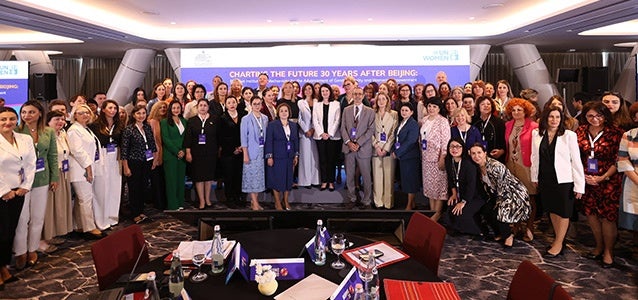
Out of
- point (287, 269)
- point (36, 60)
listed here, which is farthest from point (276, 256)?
point (36, 60)

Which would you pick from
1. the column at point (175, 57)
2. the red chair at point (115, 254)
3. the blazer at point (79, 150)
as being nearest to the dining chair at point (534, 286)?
the red chair at point (115, 254)

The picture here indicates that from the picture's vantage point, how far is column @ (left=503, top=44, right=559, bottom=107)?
9.78 m

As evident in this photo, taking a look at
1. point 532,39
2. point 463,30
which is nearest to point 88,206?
point 463,30

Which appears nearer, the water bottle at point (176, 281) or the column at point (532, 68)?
the water bottle at point (176, 281)

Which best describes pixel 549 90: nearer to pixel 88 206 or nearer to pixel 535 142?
pixel 535 142

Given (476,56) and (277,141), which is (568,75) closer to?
(476,56)

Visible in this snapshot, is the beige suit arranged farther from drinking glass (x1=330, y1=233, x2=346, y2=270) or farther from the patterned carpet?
drinking glass (x1=330, y1=233, x2=346, y2=270)

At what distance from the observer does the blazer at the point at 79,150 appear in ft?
14.8

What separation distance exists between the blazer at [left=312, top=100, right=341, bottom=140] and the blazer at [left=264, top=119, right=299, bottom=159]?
509 mm

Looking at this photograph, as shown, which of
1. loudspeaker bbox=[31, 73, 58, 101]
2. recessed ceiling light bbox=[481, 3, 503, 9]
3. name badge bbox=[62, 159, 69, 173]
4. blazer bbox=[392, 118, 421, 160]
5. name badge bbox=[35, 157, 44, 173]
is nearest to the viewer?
name badge bbox=[35, 157, 44, 173]

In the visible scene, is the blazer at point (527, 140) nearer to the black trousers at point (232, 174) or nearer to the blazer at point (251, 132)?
the blazer at point (251, 132)

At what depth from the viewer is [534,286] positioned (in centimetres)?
175

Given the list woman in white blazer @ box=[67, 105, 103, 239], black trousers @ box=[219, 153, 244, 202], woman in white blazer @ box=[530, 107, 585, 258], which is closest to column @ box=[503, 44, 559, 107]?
woman in white blazer @ box=[530, 107, 585, 258]

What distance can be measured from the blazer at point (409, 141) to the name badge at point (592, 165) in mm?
1953
